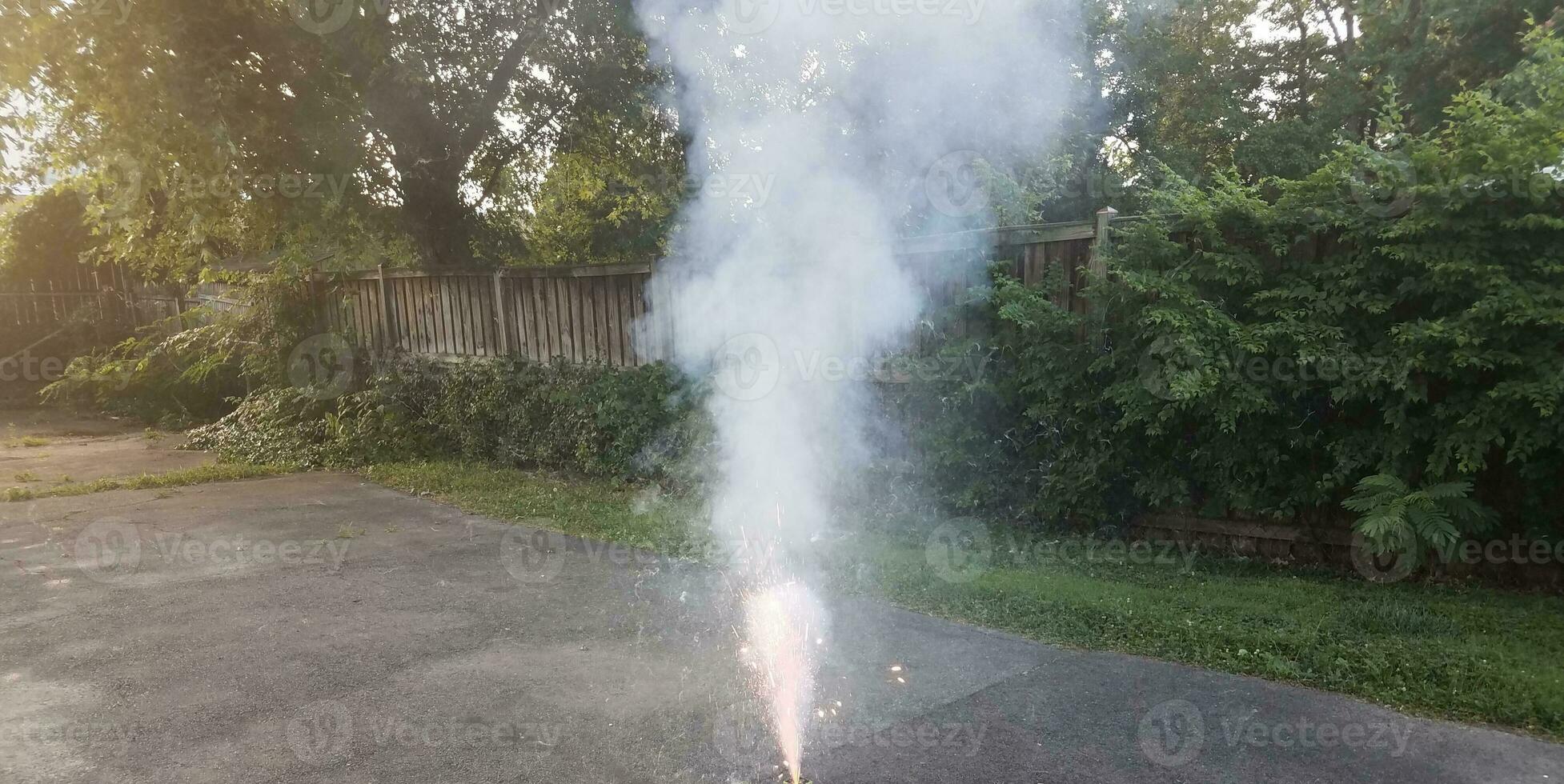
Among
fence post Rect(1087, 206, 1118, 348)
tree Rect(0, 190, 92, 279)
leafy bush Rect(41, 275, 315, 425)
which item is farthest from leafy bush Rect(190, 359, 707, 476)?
tree Rect(0, 190, 92, 279)

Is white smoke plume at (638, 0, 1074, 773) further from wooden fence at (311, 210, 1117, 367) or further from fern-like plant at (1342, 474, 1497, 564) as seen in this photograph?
fern-like plant at (1342, 474, 1497, 564)

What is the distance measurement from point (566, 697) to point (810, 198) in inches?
187

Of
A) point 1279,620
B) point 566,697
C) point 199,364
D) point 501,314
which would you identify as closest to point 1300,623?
point 1279,620

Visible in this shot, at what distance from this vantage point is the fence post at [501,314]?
10125 mm

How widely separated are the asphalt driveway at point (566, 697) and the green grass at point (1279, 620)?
6.7 inches

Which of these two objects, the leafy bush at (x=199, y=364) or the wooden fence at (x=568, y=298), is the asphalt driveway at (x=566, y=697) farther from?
the leafy bush at (x=199, y=364)

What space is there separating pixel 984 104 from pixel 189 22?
7585 mm

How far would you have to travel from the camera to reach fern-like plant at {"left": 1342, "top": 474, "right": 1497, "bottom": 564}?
4543 millimetres

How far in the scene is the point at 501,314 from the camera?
10.2m

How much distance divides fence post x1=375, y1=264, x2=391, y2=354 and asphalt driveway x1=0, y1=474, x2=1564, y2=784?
19.0 feet

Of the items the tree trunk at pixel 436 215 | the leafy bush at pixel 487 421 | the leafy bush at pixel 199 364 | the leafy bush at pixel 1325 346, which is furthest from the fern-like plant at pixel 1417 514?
the leafy bush at pixel 199 364

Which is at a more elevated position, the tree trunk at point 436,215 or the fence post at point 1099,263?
the tree trunk at point 436,215

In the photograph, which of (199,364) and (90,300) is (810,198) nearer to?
(199,364)

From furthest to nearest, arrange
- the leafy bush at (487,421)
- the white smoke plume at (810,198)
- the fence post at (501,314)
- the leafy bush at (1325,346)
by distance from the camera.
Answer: the fence post at (501,314), the leafy bush at (487,421), the white smoke plume at (810,198), the leafy bush at (1325,346)
